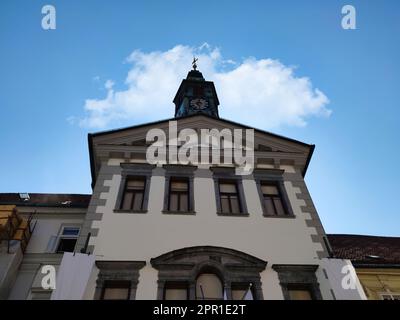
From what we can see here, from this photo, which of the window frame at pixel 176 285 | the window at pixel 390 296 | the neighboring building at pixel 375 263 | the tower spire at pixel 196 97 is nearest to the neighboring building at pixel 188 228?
the window frame at pixel 176 285

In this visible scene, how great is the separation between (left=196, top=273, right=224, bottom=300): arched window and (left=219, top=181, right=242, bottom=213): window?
2.49 meters

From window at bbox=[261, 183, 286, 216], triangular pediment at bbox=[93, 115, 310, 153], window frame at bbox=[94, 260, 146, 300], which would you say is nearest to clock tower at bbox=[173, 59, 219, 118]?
triangular pediment at bbox=[93, 115, 310, 153]

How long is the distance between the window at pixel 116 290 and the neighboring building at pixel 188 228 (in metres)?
0.03

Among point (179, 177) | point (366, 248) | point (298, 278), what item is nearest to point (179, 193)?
point (179, 177)

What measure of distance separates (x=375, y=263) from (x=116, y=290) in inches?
390

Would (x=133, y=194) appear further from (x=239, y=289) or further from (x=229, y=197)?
(x=239, y=289)

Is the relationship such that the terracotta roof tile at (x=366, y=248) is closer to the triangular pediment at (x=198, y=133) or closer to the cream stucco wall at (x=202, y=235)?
the cream stucco wall at (x=202, y=235)

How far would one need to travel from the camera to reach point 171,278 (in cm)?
950

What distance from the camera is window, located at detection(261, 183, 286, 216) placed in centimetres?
1202

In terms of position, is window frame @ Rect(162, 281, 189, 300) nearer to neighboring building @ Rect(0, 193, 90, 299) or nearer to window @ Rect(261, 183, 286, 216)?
window @ Rect(261, 183, 286, 216)

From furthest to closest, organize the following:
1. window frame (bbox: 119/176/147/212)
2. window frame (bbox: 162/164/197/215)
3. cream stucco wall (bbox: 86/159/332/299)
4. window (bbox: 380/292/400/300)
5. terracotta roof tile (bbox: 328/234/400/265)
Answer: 1. terracotta roof tile (bbox: 328/234/400/265)
2. window (bbox: 380/292/400/300)
3. window frame (bbox: 162/164/197/215)
4. window frame (bbox: 119/176/147/212)
5. cream stucco wall (bbox: 86/159/332/299)
